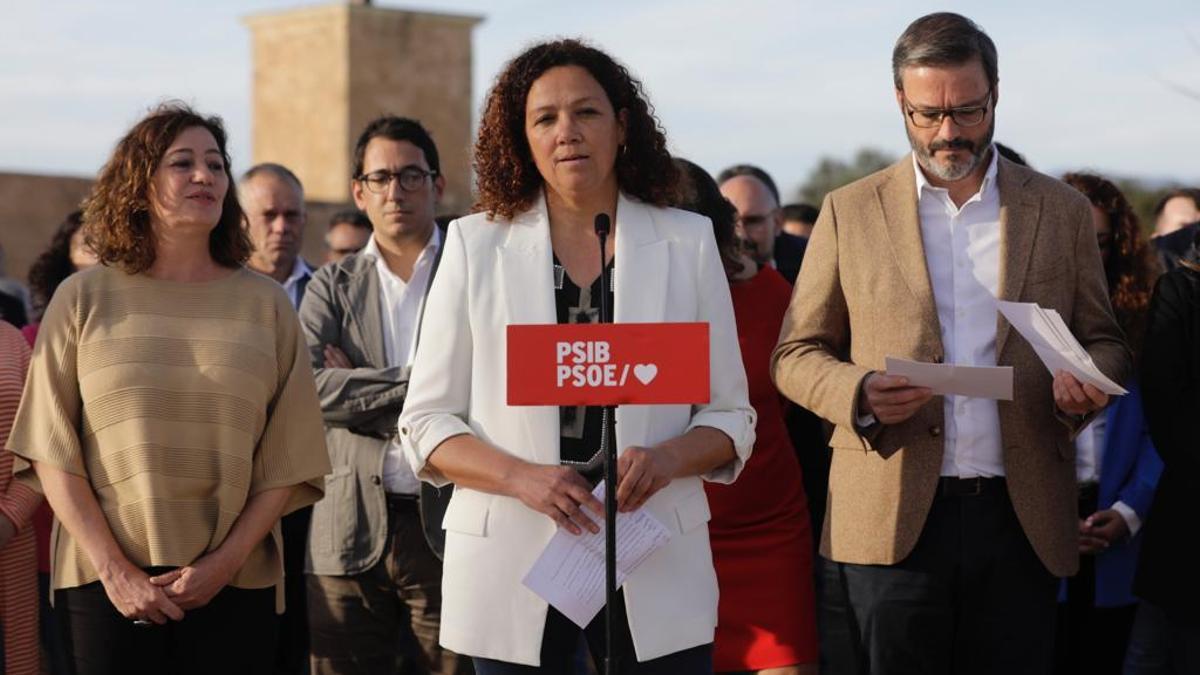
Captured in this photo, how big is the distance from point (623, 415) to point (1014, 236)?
3.97ft

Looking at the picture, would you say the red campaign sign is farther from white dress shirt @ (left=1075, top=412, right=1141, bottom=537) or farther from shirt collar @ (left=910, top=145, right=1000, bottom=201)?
white dress shirt @ (left=1075, top=412, right=1141, bottom=537)

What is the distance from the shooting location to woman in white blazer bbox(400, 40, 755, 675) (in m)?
3.92

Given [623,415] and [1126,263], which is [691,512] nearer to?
[623,415]

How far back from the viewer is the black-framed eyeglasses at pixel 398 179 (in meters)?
6.14

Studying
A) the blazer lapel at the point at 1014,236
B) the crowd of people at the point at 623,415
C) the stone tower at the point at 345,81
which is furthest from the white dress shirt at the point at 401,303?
the stone tower at the point at 345,81

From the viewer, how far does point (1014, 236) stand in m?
4.43

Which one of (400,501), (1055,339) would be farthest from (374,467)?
(1055,339)

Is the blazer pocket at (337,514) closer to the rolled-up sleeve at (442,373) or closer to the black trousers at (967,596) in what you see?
the rolled-up sleeve at (442,373)

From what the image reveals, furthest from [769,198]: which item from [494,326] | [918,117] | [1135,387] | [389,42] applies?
[389,42]

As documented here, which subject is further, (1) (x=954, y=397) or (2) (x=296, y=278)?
(2) (x=296, y=278)

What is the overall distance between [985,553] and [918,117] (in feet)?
3.73

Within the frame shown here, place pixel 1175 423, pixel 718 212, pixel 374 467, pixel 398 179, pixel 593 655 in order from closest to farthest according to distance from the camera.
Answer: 1. pixel 593 655
2. pixel 1175 423
3. pixel 718 212
4. pixel 374 467
5. pixel 398 179

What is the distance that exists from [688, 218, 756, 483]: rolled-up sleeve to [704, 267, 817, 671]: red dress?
1.31 metres

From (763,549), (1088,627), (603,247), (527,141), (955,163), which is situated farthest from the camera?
(1088,627)
